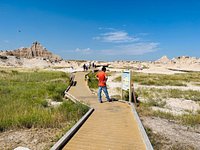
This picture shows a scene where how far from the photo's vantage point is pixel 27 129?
789cm

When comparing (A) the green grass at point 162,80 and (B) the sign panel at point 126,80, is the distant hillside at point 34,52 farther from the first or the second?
(B) the sign panel at point 126,80

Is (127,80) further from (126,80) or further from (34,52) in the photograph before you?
(34,52)

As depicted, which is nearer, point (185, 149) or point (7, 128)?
point (185, 149)

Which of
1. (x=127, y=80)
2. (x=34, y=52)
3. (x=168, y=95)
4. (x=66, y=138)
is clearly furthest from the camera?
(x=34, y=52)

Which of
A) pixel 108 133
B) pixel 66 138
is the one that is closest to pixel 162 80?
pixel 108 133

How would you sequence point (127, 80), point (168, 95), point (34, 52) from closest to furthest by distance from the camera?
1. point (127, 80)
2. point (168, 95)
3. point (34, 52)

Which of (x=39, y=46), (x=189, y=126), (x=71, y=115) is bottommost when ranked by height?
(x=189, y=126)

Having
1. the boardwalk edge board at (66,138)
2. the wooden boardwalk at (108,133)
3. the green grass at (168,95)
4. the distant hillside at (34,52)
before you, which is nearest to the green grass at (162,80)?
the green grass at (168,95)

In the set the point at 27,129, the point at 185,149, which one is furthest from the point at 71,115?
the point at 185,149

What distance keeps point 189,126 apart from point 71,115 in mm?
5442

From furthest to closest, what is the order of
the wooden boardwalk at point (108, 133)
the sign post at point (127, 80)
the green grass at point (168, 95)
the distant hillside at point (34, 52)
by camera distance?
1. the distant hillside at point (34, 52)
2. the green grass at point (168, 95)
3. the sign post at point (127, 80)
4. the wooden boardwalk at point (108, 133)

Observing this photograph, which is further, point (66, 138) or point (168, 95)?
point (168, 95)

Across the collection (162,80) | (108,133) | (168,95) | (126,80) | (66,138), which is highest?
(126,80)

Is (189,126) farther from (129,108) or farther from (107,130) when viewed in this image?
(107,130)
